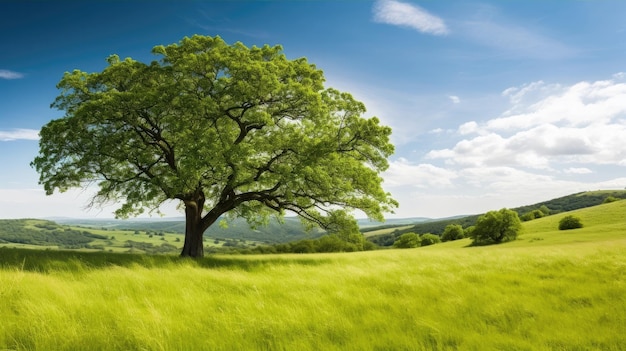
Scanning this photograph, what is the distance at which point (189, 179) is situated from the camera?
17609 millimetres

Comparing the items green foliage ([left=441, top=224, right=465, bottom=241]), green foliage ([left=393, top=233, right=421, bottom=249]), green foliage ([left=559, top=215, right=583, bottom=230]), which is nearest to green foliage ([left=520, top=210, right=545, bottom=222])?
green foliage ([left=441, top=224, right=465, bottom=241])

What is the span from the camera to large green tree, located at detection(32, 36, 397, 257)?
18516 mm

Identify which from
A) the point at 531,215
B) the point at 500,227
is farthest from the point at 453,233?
the point at 500,227

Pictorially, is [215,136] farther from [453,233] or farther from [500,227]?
[453,233]

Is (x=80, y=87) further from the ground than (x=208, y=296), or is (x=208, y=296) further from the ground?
(x=80, y=87)

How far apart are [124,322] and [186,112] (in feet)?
52.0

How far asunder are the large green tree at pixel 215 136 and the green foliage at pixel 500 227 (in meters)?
43.9

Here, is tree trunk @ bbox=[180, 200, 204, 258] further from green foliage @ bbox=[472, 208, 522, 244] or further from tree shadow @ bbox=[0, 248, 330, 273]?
green foliage @ bbox=[472, 208, 522, 244]

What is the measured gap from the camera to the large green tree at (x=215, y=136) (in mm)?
18516

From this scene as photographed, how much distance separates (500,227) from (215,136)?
52.4 m

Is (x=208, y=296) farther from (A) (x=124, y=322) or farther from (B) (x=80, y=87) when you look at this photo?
(B) (x=80, y=87)

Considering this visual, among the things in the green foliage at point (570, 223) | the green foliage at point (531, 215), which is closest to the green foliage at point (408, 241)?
the green foliage at point (570, 223)

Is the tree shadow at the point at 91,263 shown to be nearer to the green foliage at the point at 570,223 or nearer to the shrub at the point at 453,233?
the green foliage at the point at 570,223

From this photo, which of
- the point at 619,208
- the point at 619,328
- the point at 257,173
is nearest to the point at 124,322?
the point at 619,328
